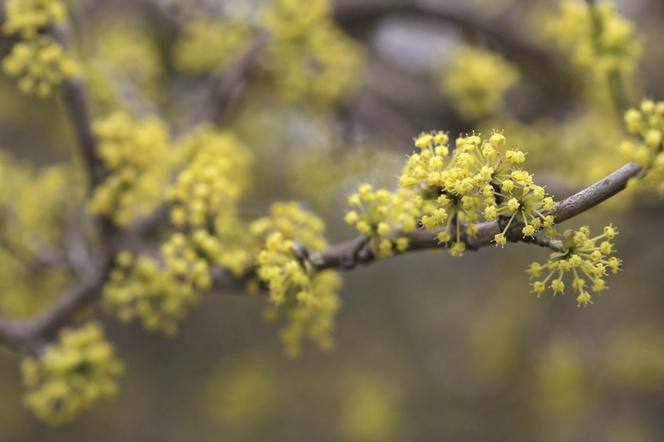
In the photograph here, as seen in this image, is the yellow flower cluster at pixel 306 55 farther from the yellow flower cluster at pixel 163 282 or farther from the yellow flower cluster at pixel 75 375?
the yellow flower cluster at pixel 75 375

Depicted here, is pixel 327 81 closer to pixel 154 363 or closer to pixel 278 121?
pixel 278 121

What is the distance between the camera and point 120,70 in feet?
12.8

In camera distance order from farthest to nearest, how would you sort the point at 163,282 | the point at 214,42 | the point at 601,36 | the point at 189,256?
the point at 214,42, the point at 601,36, the point at 163,282, the point at 189,256

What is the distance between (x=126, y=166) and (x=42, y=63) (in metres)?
0.48

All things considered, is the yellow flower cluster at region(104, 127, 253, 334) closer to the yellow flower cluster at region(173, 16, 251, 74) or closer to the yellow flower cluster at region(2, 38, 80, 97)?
the yellow flower cluster at region(2, 38, 80, 97)

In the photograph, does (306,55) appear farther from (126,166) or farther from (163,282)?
(163,282)

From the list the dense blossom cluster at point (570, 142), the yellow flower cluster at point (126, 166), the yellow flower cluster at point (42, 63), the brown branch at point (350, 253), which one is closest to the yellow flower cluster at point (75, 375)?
the brown branch at point (350, 253)

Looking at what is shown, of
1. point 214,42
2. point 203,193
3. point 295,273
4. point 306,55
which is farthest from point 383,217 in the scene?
point 214,42

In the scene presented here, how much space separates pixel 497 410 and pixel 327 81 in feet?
11.6

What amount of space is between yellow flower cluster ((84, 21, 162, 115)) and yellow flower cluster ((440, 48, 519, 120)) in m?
1.65

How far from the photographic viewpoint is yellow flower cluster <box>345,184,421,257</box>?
1.94 meters

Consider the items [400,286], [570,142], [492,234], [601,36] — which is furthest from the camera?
[400,286]

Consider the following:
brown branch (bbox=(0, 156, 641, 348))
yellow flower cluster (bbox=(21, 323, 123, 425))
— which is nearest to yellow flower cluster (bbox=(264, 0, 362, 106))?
brown branch (bbox=(0, 156, 641, 348))

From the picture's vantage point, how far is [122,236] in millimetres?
2865
